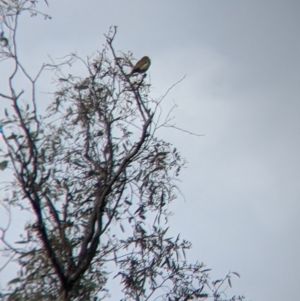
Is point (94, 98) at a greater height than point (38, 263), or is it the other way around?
point (94, 98)

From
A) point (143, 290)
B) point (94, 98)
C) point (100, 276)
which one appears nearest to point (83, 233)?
point (100, 276)

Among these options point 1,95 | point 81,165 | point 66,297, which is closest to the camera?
point 66,297

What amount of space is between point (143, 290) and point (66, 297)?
593 mm

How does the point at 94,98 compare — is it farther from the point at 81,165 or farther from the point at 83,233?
the point at 83,233

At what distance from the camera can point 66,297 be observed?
3.75m

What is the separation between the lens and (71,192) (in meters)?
4.17

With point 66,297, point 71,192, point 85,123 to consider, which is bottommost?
point 66,297

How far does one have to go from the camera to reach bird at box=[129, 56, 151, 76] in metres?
4.35

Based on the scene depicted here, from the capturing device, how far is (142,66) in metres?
4.36

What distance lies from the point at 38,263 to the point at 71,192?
0.48 meters

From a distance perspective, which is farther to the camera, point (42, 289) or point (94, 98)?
point (94, 98)

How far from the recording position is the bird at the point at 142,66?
171 inches

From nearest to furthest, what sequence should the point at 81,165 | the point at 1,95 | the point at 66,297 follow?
1. the point at 66,297
2. the point at 1,95
3. the point at 81,165

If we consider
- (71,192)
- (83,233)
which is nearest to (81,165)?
(71,192)
